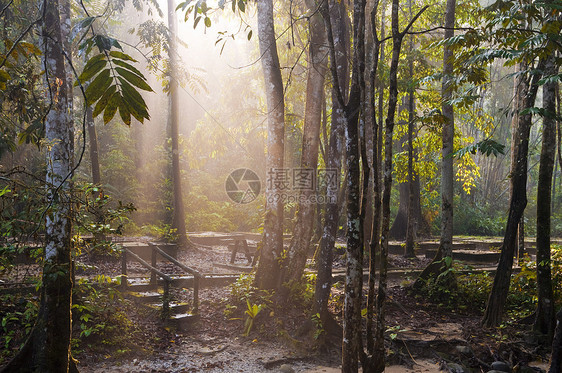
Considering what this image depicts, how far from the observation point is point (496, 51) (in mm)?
5719

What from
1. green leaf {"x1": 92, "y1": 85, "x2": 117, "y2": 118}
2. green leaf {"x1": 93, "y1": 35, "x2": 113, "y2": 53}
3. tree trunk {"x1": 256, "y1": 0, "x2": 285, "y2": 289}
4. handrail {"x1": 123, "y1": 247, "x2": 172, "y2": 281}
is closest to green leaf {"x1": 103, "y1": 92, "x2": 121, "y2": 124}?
green leaf {"x1": 92, "y1": 85, "x2": 117, "y2": 118}

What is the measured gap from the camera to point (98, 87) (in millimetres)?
1403

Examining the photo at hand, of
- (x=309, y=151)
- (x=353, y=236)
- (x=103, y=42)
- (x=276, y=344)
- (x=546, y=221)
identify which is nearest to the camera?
(x=103, y=42)

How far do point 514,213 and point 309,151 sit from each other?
364 cm

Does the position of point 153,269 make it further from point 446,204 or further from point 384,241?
point 446,204

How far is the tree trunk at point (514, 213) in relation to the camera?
269 inches

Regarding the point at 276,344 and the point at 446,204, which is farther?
the point at 446,204

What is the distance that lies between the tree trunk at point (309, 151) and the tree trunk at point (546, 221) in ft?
12.0

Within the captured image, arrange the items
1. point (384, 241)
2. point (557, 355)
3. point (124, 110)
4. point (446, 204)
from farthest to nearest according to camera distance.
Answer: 1. point (446, 204)
2. point (557, 355)
3. point (384, 241)
4. point (124, 110)

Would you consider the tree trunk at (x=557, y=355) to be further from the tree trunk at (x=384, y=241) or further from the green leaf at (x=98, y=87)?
the green leaf at (x=98, y=87)

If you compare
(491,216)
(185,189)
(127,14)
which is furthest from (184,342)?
(127,14)

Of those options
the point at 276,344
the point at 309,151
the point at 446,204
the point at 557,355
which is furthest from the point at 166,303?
the point at 446,204

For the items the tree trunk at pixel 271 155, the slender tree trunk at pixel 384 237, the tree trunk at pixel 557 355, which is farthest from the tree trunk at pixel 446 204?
the slender tree trunk at pixel 384 237

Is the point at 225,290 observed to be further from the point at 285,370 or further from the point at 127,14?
the point at 127,14
